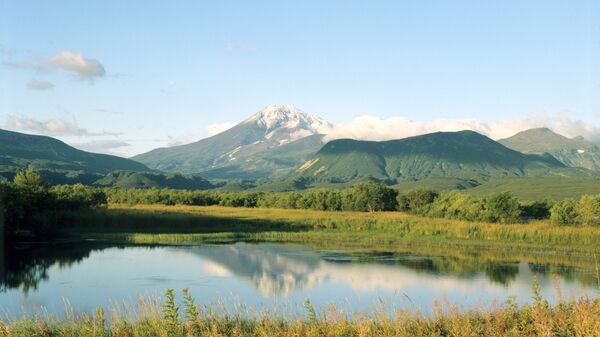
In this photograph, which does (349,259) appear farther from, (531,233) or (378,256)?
(531,233)

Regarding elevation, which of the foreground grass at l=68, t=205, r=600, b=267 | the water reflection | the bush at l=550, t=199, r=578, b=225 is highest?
the bush at l=550, t=199, r=578, b=225

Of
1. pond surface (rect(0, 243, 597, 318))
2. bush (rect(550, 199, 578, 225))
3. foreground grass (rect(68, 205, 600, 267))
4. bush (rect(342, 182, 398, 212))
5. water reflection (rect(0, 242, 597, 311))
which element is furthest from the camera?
bush (rect(342, 182, 398, 212))

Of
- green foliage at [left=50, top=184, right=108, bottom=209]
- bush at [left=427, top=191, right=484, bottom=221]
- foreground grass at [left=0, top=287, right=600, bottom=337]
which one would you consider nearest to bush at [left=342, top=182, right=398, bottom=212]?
bush at [left=427, top=191, right=484, bottom=221]

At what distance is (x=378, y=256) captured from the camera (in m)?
63.0

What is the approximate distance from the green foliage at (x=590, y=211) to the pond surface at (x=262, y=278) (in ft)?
75.4

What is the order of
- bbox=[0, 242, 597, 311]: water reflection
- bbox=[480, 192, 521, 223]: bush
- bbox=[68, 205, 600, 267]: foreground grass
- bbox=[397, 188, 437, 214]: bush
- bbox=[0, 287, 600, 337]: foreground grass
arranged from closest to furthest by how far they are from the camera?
bbox=[0, 287, 600, 337]: foreground grass, bbox=[0, 242, 597, 311]: water reflection, bbox=[68, 205, 600, 267]: foreground grass, bbox=[480, 192, 521, 223]: bush, bbox=[397, 188, 437, 214]: bush

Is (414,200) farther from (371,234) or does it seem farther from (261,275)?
(261,275)

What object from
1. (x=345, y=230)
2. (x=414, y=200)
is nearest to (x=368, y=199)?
(x=414, y=200)

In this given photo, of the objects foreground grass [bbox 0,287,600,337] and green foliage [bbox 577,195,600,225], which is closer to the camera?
foreground grass [bbox 0,287,600,337]

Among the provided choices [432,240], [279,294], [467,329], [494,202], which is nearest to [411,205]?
[494,202]

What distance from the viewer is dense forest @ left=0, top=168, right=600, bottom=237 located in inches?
2869

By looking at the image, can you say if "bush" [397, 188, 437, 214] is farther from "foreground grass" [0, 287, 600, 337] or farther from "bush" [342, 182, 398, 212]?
"foreground grass" [0, 287, 600, 337]

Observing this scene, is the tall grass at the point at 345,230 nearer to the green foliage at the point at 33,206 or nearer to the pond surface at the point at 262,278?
the green foliage at the point at 33,206

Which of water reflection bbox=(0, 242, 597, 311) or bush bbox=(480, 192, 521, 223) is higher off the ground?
bush bbox=(480, 192, 521, 223)
